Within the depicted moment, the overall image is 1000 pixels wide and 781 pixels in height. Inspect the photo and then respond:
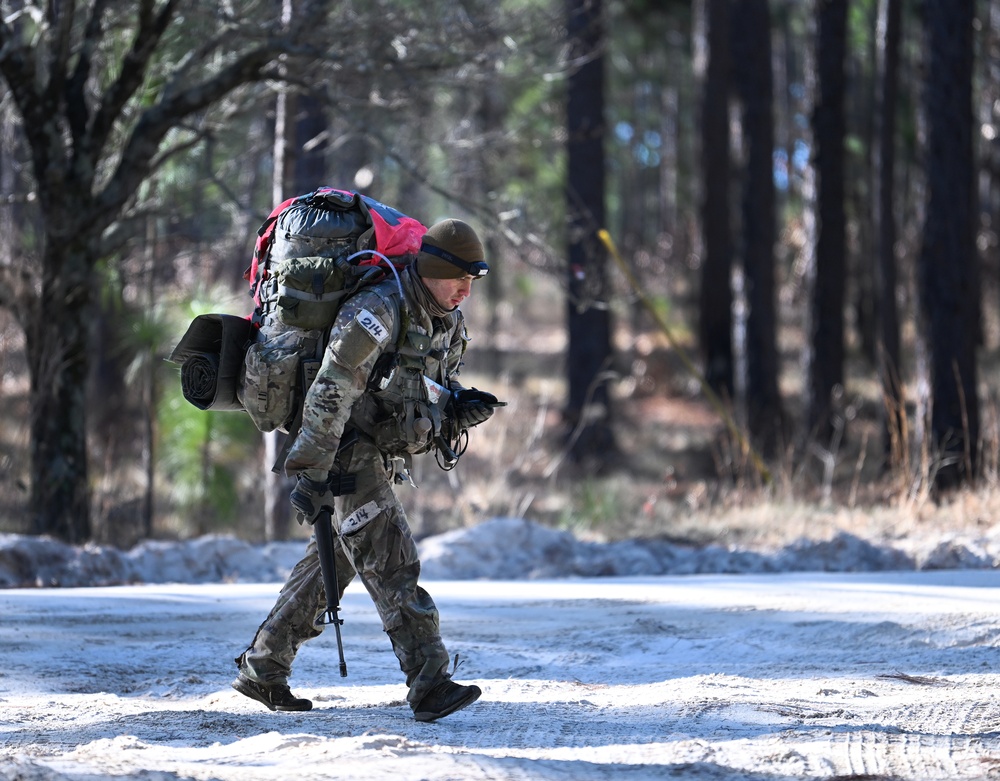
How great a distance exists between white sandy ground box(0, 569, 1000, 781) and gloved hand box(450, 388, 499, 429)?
1.08 metres

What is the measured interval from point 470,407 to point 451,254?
1.92ft

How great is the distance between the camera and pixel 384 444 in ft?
14.9

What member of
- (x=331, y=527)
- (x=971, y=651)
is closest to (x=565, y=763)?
(x=331, y=527)

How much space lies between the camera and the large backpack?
444 cm

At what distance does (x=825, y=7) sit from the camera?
16750 mm

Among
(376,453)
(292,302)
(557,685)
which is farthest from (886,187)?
(292,302)

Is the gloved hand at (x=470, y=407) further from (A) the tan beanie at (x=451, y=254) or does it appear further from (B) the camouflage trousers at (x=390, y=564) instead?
(A) the tan beanie at (x=451, y=254)

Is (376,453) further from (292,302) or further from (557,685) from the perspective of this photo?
(557,685)

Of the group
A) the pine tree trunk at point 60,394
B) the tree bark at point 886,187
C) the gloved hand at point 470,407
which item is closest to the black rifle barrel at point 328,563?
the gloved hand at point 470,407

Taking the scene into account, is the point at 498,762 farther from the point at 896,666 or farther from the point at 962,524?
the point at 962,524

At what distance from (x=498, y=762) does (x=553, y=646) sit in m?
2.38

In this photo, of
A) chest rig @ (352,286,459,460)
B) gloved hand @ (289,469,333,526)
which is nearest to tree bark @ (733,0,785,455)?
chest rig @ (352,286,459,460)

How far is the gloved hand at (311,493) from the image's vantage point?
4.34m

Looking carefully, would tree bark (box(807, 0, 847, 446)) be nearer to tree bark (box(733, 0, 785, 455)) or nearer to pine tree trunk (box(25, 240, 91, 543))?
tree bark (box(733, 0, 785, 455))
